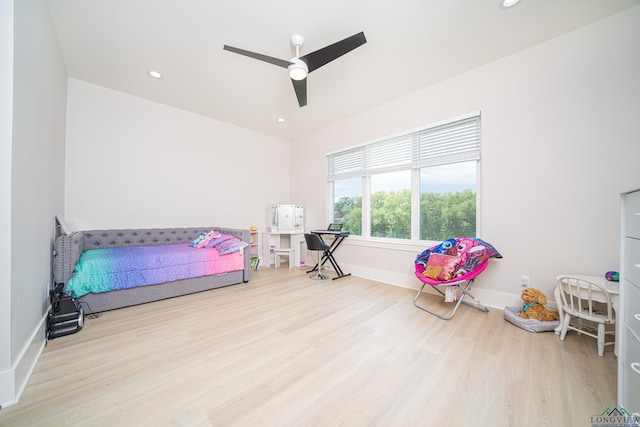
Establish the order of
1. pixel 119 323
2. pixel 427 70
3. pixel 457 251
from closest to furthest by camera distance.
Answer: pixel 119 323
pixel 457 251
pixel 427 70

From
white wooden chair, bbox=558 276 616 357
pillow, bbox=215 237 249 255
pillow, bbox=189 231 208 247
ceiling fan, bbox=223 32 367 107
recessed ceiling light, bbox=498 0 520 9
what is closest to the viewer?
white wooden chair, bbox=558 276 616 357

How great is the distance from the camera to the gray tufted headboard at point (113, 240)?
221 cm

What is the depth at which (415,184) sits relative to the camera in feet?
10.6

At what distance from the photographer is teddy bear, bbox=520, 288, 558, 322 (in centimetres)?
208

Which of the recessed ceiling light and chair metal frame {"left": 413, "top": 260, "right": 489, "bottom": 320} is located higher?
the recessed ceiling light

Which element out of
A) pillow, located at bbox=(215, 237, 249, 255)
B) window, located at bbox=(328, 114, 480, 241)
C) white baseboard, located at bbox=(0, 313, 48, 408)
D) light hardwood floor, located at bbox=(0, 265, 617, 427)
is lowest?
light hardwood floor, located at bbox=(0, 265, 617, 427)

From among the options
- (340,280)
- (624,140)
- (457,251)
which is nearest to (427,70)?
(624,140)

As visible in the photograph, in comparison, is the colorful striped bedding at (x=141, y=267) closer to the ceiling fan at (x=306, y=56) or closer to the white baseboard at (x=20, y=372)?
the white baseboard at (x=20, y=372)

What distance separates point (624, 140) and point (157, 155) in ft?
18.7

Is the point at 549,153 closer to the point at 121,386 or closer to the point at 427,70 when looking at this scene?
the point at 427,70

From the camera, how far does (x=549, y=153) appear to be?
225 cm

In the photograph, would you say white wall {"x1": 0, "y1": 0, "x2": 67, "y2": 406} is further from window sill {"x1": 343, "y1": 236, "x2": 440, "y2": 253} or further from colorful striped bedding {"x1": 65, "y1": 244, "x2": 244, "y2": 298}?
window sill {"x1": 343, "y1": 236, "x2": 440, "y2": 253}

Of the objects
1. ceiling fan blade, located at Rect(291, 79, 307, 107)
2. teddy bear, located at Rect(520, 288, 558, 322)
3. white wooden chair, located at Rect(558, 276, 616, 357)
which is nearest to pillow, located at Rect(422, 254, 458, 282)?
teddy bear, located at Rect(520, 288, 558, 322)

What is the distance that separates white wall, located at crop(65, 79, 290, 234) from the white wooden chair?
4.68 meters
